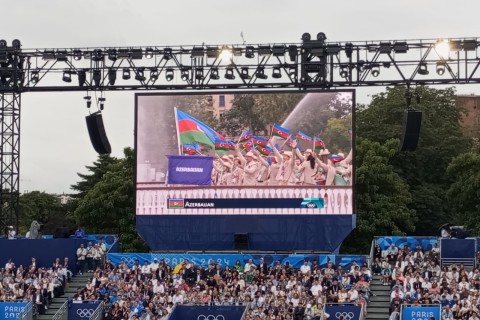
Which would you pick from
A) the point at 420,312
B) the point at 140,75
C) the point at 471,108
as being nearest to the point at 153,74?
the point at 140,75

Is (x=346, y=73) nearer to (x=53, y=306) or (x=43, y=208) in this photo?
(x=53, y=306)

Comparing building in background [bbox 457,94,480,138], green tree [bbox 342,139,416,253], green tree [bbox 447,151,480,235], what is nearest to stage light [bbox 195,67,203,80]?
green tree [bbox 342,139,416,253]

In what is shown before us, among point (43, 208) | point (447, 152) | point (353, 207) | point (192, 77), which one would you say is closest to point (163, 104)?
point (192, 77)

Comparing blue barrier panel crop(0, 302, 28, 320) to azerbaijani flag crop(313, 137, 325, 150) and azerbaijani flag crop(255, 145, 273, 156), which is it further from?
azerbaijani flag crop(313, 137, 325, 150)

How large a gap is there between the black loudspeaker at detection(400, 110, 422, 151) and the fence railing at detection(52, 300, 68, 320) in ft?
42.2

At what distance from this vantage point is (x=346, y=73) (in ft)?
126

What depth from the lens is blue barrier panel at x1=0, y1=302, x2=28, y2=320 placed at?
121 ft

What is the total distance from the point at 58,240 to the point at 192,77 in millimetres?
7882

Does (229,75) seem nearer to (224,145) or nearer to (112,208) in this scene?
(224,145)

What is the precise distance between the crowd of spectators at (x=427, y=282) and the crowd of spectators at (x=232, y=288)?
1198mm

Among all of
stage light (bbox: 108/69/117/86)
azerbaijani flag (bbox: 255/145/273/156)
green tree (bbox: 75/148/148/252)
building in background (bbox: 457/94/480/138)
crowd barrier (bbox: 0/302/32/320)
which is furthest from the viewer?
building in background (bbox: 457/94/480/138)

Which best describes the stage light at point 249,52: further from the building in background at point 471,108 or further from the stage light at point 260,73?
the building in background at point 471,108

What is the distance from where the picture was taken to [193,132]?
3925cm

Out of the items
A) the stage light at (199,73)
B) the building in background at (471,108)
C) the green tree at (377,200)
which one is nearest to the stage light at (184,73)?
the stage light at (199,73)
